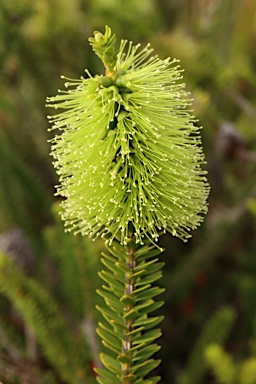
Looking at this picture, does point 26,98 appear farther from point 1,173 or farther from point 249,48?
point 249,48

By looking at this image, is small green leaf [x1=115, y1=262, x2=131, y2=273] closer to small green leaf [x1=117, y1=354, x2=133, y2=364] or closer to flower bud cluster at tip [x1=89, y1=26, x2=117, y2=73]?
small green leaf [x1=117, y1=354, x2=133, y2=364]

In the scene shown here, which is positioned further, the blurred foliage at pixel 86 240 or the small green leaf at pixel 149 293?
the blurred foliage at pixel 86 240

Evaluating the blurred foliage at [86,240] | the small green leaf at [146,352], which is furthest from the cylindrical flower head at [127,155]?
the blurred foliage at [86,240]

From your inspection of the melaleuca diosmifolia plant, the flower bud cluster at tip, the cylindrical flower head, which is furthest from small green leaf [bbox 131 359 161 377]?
the flower bud cluster at tip

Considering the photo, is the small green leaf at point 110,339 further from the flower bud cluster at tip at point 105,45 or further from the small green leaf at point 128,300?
the flower bud cluster at tip at point 105,45

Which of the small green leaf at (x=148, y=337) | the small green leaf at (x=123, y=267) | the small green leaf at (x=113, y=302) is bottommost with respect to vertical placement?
the small green leaf at (x=148, y=337)

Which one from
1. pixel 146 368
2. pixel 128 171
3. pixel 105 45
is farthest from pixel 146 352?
pixel 105 45

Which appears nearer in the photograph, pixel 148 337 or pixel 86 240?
pixel 148 337

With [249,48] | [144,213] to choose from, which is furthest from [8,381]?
[249,48]

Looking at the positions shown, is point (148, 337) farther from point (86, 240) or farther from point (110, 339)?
point (86, 240)
